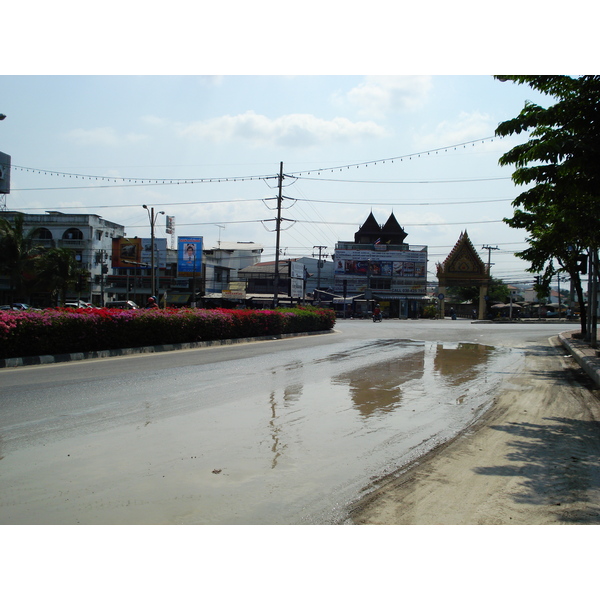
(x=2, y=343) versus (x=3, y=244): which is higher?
(x=3, y=244)

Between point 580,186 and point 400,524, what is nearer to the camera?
point 400,524

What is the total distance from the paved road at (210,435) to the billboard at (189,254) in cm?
4623

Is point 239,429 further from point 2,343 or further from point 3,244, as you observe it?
point 3,244

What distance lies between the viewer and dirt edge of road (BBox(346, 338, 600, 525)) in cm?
434

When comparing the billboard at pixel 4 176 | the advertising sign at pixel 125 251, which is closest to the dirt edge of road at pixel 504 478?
the billboard at pixel 4 176

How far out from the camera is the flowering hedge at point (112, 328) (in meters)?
13.3

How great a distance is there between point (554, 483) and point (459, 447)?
1.37 m

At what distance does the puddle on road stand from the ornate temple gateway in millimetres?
58571

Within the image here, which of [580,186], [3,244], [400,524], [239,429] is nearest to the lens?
[400,524]

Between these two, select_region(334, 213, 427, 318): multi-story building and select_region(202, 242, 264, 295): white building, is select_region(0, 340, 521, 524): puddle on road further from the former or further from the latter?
select_region(334, 213, 427, 318): multi-story building

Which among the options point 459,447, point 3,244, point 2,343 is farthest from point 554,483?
point 3,244

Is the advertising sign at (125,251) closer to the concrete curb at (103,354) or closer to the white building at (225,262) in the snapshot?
the white building at (225,262)

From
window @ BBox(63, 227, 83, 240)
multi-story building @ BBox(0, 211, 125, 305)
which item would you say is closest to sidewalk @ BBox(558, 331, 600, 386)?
multi-story building @ BBox(0, 211, 125, 305)

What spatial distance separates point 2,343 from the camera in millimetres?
12766
